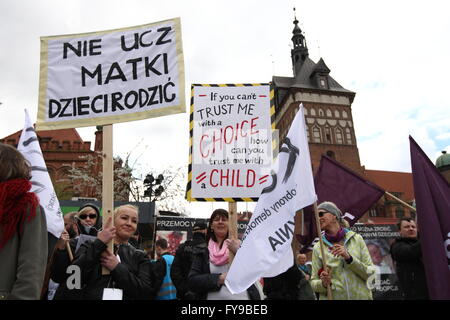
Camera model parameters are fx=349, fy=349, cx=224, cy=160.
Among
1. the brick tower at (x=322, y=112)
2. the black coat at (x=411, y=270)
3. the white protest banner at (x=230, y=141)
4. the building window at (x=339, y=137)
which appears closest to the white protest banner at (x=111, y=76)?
the white protest banner at (x=230, y=141)

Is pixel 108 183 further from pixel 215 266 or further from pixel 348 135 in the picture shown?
pixel 348 135

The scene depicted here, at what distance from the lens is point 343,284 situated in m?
3.35

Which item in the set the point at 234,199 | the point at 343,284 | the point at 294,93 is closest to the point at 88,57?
the point at 234,199


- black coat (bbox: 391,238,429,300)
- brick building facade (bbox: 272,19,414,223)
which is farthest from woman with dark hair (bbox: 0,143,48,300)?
brick building facade (bbox: 272,19,414,223)

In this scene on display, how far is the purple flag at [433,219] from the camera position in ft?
8.21

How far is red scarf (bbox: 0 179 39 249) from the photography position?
6.00 feet

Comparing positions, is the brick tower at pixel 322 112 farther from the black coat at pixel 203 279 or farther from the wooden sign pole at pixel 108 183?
the wooden sign pole at pixel 108 183

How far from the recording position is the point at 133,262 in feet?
9.80

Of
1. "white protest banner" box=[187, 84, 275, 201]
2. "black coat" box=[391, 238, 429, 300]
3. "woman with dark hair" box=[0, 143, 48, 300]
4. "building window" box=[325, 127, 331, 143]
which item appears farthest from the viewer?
"building window" box=[325, 127, 331, 143]

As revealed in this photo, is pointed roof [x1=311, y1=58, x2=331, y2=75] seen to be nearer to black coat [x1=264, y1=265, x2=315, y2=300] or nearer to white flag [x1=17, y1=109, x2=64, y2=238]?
black coat [x1=264, y1=265, x2=315, y2=300]

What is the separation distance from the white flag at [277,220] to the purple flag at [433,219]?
85 cm

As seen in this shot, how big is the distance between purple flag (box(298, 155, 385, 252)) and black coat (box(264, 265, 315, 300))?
116cm
